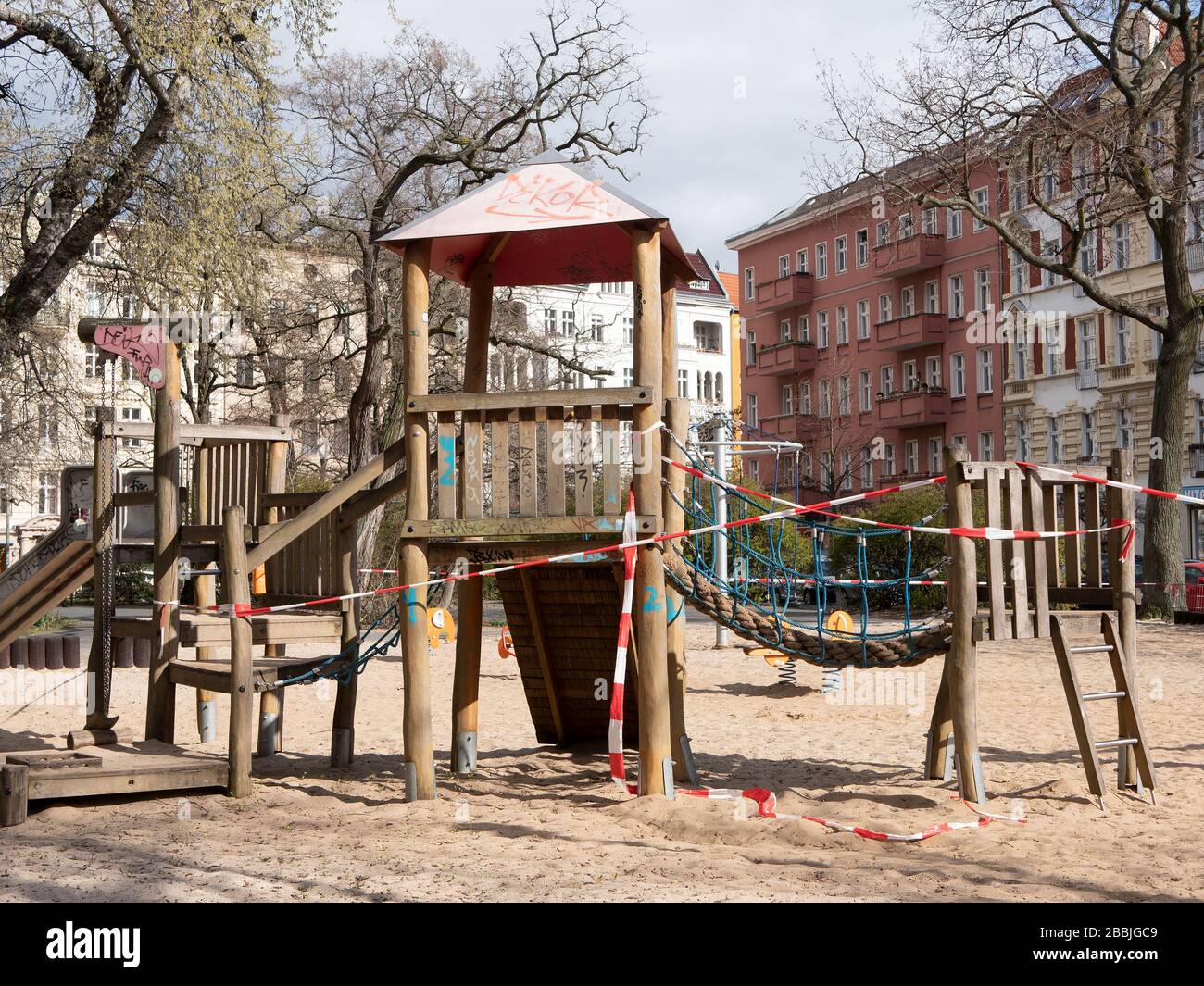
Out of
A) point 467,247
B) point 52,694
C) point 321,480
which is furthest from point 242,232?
point 321,480

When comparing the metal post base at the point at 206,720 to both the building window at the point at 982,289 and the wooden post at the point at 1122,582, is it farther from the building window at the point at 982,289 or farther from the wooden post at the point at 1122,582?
the building window at the point at 982,289

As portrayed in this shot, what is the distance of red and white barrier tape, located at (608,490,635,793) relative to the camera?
24.6 feet

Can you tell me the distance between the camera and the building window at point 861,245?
56.6 metres

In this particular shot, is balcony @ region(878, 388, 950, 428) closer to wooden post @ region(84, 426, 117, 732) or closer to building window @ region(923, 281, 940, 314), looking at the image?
building window @ region(923, 281, 940, 314)

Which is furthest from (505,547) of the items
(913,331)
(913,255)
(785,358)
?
(785,358)

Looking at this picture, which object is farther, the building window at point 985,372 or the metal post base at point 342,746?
the building window at point 985,372

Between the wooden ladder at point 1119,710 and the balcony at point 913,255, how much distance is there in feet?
144

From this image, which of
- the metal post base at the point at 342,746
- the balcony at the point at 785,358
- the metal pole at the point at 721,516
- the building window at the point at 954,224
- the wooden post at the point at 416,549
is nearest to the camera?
the wooden post at the point at 416,549

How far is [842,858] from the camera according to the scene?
6.22 metres

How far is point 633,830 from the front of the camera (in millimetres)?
7004

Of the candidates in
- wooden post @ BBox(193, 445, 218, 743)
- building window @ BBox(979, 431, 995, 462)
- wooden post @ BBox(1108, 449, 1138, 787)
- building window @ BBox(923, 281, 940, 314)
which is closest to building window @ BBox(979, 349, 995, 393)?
building window @ BBox(979, 431, 995, 462)

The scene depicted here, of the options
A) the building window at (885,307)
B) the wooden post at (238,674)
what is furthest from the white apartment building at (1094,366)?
the wooden post at (238,674)

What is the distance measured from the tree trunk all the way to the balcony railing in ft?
68.4

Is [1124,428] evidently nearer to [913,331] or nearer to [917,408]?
[917,408]
